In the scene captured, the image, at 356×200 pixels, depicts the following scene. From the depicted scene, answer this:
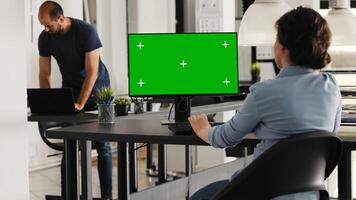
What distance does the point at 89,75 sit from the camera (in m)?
4.55

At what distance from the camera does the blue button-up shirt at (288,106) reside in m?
2.15

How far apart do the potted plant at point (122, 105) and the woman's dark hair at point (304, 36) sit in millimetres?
1697

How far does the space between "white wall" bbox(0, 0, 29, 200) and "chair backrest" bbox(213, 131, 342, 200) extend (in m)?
1.89

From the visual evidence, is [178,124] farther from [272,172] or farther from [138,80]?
[272,172]

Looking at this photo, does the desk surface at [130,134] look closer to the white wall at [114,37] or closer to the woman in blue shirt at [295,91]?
the woman in blue shirt at [295,91]

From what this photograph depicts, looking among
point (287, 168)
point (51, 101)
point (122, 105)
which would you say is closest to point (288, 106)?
point (287, 168)

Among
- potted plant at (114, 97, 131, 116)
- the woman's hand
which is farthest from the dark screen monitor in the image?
potted plant at (114, 97, 131, 116)

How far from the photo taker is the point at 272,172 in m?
1.99

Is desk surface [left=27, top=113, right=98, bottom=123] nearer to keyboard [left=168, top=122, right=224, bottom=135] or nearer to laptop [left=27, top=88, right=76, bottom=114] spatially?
laptop [left=27, top=88, right=76, bottom=114]

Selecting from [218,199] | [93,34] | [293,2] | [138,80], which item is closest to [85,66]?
[93,34]

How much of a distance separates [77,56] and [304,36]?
9.12 feet

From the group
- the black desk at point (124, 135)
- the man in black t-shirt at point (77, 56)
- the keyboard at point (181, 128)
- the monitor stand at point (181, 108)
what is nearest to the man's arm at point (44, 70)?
the man in black t-shirt at point (77, 56)

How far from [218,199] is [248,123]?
1.04 ft

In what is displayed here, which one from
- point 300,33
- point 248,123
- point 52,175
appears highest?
point 300,33
